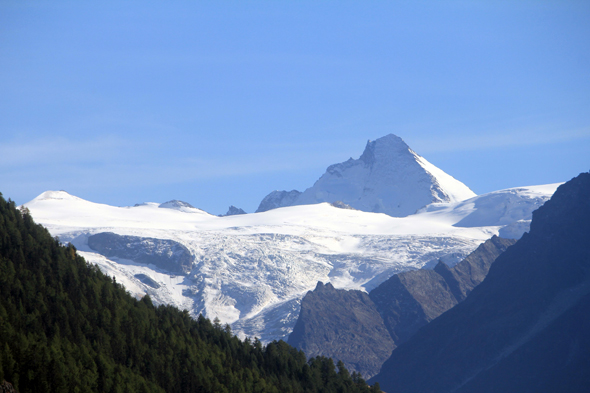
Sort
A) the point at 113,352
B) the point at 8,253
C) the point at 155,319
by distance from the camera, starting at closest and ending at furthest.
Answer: the point at 113,352 < the point at 8,253 < the point at 155,319

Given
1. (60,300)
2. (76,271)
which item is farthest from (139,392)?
(76,271)

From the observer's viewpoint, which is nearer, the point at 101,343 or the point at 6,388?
the point at 6,388

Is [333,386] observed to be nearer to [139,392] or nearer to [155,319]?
[155,319]

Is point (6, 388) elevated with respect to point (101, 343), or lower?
elevated

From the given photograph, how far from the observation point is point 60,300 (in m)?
148

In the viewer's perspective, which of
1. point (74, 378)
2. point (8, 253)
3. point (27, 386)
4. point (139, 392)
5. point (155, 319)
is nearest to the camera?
point (27, 386)

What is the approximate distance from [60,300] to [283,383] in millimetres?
46223

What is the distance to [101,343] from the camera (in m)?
144

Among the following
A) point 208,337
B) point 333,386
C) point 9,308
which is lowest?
point 333,386

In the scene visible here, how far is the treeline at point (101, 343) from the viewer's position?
118312 millimetres

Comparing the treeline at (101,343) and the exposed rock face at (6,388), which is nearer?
the exposed rock face at (6,388)

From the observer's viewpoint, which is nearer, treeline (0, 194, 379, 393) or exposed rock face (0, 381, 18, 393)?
exposed rock face (0, 381, 18, 393)

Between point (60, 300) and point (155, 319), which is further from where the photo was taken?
point (155, 319)

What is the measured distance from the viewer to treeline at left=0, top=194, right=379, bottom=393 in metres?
118
